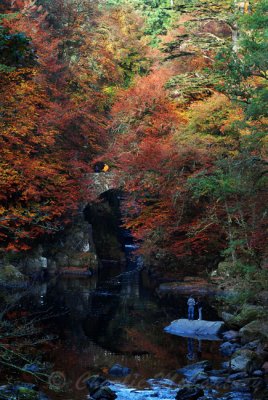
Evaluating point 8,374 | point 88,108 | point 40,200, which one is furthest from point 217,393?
point 88,108

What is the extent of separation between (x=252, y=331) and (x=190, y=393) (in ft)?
19.0

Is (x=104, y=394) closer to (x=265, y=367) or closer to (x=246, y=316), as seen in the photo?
(x=265, y=367)

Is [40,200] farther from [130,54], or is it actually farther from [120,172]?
[130,54]

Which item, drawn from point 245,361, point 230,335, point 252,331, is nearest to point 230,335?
point 230,335

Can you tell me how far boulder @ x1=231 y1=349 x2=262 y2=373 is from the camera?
46.1ft

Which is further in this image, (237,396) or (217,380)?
(217,380)

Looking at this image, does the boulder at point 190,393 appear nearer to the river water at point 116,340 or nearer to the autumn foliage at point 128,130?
the river water at point 116,340

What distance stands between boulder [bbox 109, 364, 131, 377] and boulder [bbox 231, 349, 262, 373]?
2.85 metres

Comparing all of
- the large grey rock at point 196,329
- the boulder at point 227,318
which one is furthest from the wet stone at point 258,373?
the boulder at point 227,318

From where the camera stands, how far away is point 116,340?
59.1 feet

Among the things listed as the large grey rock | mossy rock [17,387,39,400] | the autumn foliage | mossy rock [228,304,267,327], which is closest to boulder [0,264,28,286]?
the autumn foliage

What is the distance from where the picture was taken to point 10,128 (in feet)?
93.9

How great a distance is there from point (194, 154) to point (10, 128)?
10.1 metres

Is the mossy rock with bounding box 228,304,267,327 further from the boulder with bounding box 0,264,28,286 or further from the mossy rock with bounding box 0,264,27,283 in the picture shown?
the mossy rock with bounding box 0,264,27,283
